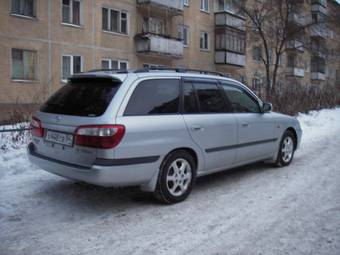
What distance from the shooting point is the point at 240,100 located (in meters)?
6.75

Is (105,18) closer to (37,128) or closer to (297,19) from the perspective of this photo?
(297,19)

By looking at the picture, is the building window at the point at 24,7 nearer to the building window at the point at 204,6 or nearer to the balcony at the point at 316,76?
the building window at the point at 204,6

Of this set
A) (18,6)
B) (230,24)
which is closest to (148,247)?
(18,6)

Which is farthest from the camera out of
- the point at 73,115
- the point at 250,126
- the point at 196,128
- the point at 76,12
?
the point at 76,12

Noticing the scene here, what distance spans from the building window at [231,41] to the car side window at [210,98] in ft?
84.3

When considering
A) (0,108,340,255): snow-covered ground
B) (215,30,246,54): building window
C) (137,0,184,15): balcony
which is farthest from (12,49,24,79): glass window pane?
(215,30,246,54): building window

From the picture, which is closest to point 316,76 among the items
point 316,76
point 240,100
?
point 316,76

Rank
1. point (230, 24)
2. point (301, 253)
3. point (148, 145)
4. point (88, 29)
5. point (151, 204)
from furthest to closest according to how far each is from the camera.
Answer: point (230, 24), point (88, 29), point (151, 204), point (148, 145), point (301, 253)

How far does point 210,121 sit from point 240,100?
1.09 metres

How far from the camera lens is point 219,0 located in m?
32.1

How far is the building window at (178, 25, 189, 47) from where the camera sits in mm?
28516

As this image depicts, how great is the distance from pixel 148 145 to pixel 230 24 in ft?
92.6

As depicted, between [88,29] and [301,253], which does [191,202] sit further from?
[88,29]

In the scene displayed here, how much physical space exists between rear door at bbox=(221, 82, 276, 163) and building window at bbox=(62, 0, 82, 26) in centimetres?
1578
